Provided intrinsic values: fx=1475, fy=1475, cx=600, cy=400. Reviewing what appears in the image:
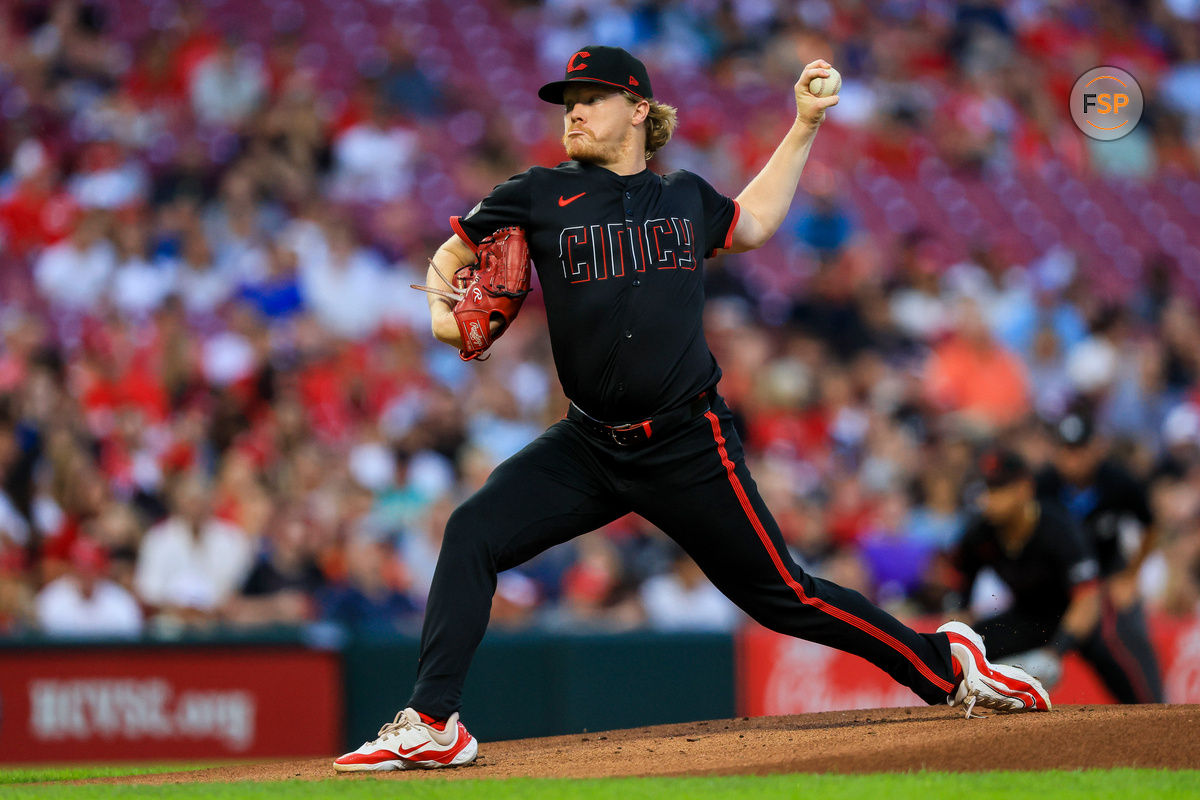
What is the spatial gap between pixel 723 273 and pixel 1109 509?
16.1 feet

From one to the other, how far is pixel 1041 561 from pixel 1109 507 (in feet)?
2.91

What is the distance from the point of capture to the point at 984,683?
472cm

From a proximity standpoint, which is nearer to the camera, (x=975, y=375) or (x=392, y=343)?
(x=392, y=343)

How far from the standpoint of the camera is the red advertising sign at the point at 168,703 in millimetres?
7844

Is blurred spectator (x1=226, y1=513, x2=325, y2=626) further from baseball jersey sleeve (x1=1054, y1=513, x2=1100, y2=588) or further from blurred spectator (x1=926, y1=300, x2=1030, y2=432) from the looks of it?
blurred spectator (x1=926, y1=300, x2=1030, y2=432)

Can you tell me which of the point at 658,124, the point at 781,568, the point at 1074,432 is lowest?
the point at 781,568

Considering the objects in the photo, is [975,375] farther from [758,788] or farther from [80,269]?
[758,788]

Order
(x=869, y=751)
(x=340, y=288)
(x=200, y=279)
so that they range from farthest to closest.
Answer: (x=340, y=288), (x=200, y=279), (x=869, y=751)

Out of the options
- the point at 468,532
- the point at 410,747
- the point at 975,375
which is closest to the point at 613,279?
the point at 468,532

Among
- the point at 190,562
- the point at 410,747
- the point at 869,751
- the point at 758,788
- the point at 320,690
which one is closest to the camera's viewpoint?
the point at 758,788

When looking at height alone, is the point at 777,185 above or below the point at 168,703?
above

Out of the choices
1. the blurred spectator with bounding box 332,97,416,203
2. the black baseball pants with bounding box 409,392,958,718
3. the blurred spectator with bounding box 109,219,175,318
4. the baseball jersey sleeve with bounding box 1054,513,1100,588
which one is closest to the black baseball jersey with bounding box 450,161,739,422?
the black baseball pants with bounding box 409,392,958,718

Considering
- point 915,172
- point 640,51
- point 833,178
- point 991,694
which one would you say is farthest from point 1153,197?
point 991,694

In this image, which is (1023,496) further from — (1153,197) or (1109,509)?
(1153,197)
